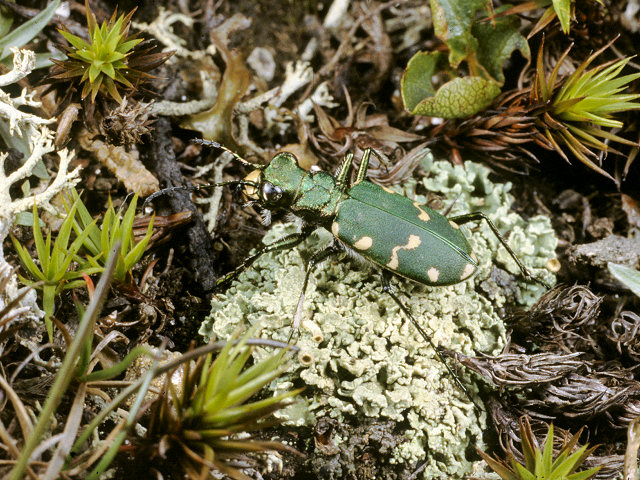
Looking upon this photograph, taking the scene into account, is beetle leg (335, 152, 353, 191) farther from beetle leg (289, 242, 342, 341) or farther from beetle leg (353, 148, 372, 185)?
beetle leg (289, 242, 342, 341)

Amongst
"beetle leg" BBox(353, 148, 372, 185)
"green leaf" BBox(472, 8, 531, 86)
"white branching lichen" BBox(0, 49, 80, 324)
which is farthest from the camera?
"green leaf" BBox(472, 8, 531, 86)

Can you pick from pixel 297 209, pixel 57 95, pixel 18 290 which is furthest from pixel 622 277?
pixel 57 95

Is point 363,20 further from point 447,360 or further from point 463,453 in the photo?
point 463,453

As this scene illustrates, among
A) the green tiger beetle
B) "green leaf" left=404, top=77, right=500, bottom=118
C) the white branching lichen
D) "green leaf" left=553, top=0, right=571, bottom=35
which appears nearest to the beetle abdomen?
the green tiger beetle

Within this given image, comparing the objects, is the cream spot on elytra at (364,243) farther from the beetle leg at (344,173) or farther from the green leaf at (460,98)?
the green leaf at (460,98)

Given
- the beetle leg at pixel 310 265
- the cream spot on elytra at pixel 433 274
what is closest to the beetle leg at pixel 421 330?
the cream spot on elytra at pixel 433 274

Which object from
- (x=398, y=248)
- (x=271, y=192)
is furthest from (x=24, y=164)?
(x=398, y=248)

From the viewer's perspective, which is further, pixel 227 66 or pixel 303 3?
pixel 303 3
